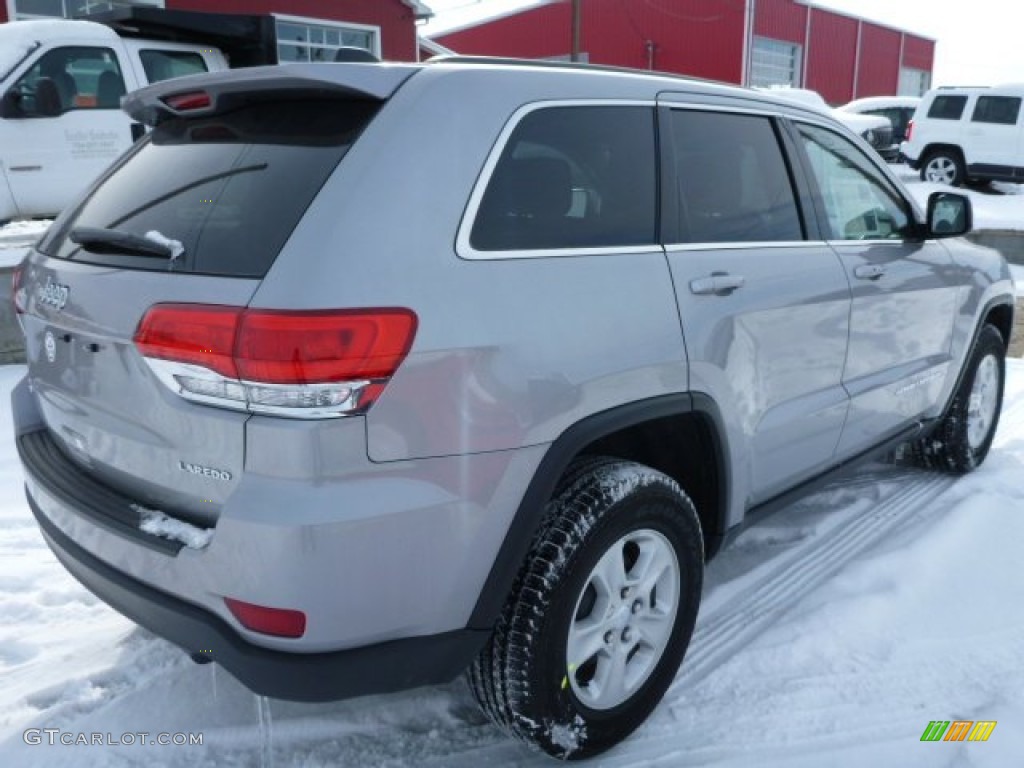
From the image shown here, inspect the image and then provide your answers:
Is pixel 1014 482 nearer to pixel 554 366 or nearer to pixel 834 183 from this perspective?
pixel 834 183

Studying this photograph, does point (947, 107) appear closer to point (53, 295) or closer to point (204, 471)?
point (53, 295)

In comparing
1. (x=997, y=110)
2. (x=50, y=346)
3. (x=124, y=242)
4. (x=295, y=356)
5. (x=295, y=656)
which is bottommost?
(x=295, y=656)

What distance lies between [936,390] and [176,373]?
136 inches

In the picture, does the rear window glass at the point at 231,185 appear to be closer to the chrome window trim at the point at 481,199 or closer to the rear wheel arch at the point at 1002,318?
the chrome window trim at the point at 481,199

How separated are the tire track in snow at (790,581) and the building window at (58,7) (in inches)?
490

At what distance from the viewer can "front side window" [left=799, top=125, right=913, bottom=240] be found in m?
3.41

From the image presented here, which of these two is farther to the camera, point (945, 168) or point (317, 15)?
point (945, 168)

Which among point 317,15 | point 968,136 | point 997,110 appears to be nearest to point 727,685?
point 317,15

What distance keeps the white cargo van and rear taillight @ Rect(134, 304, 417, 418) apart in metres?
7.64

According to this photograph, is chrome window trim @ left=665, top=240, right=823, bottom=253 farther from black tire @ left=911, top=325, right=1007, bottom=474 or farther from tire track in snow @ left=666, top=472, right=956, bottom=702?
black tire @ left=911, top=325, right=1007, bottom=474

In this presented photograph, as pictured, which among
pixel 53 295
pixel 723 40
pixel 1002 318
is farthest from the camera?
pixel 723 40

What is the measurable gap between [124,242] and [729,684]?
214cm

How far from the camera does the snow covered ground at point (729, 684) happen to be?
2.47m

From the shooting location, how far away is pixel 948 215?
3918 millimetres
